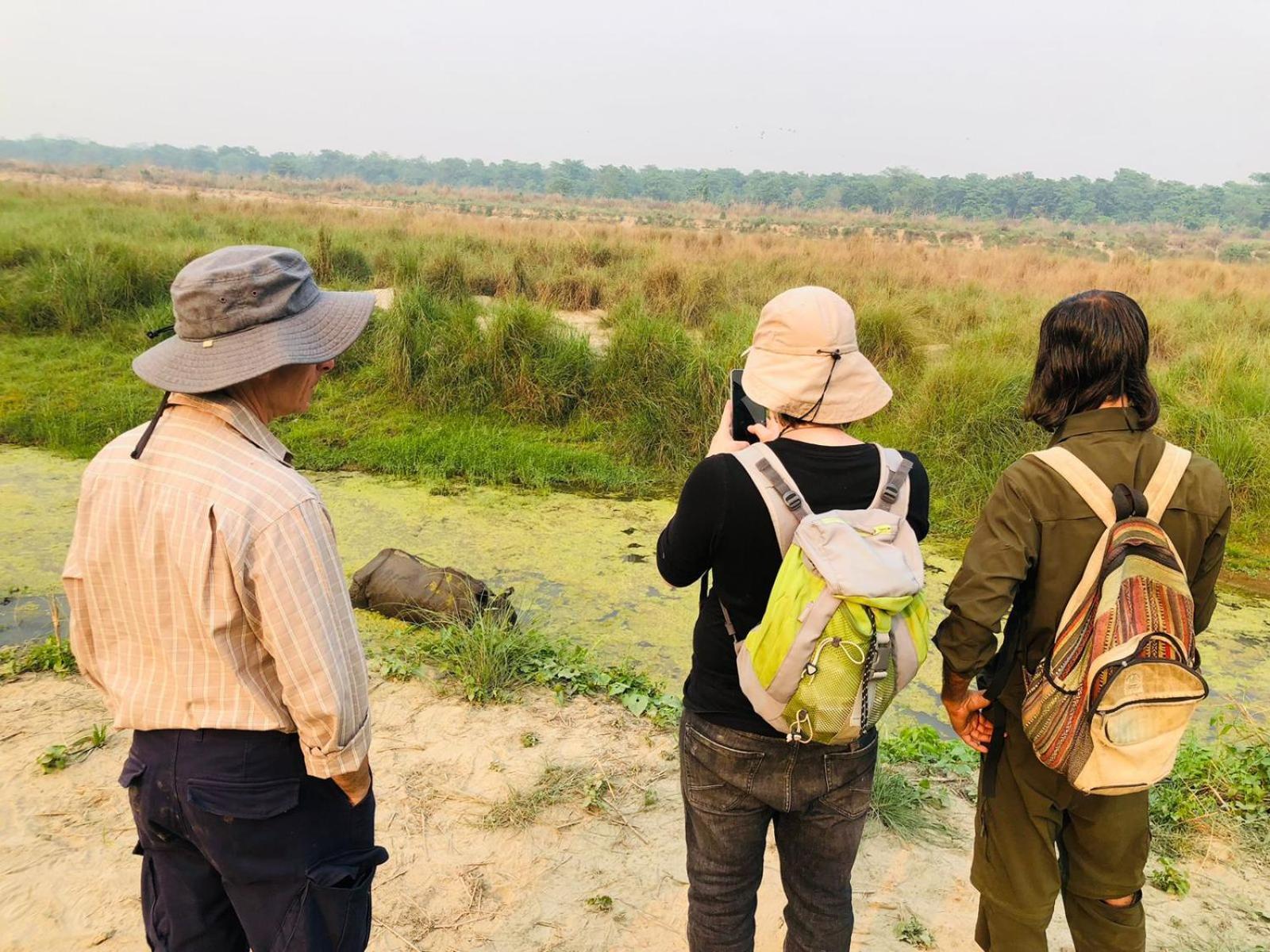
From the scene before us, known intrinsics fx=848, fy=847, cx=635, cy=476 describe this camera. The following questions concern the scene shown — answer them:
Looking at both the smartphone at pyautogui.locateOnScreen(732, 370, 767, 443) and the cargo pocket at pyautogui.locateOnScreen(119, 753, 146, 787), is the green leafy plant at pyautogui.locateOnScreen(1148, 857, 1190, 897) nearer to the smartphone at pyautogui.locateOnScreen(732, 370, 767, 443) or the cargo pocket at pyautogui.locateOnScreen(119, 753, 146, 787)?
the smartphone at pyautogui.locateOnScreen(732, 370, 767, 443)

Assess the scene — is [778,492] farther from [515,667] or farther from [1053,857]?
[515,667]

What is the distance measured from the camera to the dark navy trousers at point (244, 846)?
119 centimetres

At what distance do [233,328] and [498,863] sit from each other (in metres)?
1.72

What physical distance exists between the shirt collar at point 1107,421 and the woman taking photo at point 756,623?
285mm

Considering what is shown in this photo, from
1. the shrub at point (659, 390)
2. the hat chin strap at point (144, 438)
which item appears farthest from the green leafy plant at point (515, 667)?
the shrub at point (659, 390)

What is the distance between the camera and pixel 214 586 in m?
1.14

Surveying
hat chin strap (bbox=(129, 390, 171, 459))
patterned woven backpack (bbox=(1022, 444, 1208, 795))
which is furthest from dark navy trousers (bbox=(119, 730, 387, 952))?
patterned woven backpack (bbox=(1022, 444, 1208, 795))

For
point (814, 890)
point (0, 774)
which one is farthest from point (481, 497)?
point (814, 890)

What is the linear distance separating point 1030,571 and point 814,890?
2.28 feet

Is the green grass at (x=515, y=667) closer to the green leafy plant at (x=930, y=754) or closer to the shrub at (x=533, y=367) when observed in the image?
the green leafy plant at (x=930, y=754)

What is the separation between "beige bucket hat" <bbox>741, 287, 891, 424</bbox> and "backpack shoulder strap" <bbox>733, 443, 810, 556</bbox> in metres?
0.11

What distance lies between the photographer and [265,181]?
173 ft

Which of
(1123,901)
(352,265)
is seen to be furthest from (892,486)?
(352,265)

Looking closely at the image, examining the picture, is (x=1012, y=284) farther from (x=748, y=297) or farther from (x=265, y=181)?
(x=265, y=181)
